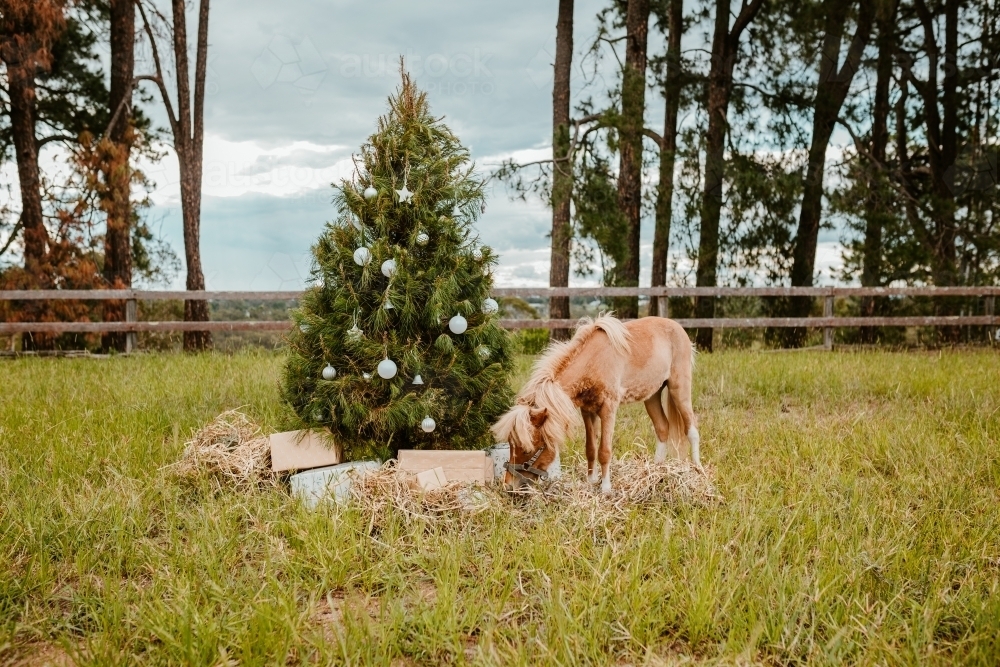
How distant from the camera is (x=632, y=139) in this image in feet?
35.2

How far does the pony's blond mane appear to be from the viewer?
10.7ft

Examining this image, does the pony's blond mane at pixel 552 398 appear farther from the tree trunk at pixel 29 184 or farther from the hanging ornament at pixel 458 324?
the tree trunk at pixel 29 184

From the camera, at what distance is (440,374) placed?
3691mm

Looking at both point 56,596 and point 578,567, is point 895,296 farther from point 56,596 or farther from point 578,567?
point 56,596

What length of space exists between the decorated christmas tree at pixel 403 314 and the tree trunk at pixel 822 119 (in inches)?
412

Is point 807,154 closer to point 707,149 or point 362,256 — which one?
point 707,149

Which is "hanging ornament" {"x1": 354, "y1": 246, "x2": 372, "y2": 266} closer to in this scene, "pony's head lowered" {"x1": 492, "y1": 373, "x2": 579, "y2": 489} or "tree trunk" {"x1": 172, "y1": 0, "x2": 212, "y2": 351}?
"pony's head lowered" {"x1": 492, "y1": 373, "x2": 579, "y2": 489}

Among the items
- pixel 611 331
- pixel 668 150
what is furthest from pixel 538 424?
pixel 668 150

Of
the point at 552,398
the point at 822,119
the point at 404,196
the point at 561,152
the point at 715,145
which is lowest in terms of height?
the point at 552,398

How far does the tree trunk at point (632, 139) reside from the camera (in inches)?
422

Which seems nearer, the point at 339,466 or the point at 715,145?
the point at 339,466

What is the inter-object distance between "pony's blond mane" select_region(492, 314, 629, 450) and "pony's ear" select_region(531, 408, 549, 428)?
0.05ft

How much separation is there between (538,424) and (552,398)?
15cm

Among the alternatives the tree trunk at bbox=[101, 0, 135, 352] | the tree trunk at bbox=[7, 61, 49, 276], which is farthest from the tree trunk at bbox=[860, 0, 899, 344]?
the tree trunk at bbox=[7, 61, 49, 276]
